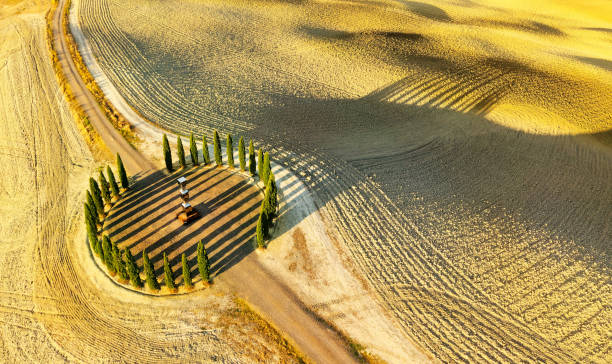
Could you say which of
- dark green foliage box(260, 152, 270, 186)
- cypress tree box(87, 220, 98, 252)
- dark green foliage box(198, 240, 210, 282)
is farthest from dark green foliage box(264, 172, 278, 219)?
cypress tree box(87, 220, 98, 252)

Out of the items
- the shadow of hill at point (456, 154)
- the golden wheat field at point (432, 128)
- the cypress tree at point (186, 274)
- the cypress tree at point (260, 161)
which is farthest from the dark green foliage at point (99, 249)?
the shadow of hill at point (456, 154)

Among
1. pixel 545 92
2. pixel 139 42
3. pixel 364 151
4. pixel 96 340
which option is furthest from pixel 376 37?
pixel 96 340

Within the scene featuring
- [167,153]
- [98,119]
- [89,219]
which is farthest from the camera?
[98,119]

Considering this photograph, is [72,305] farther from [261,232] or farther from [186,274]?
[261,232]

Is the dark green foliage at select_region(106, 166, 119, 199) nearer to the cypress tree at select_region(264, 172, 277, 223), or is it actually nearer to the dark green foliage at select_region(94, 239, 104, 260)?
the dark green foliage at select_region(94, 239, 104, 260)

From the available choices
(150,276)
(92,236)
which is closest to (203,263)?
(150,276)

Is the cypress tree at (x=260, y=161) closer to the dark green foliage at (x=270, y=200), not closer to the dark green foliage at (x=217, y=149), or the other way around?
the dark green foliage at (x=270, y=200)
